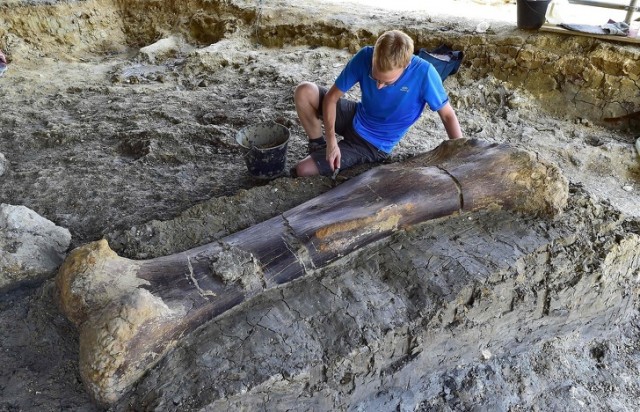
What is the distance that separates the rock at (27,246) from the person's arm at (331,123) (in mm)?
1580

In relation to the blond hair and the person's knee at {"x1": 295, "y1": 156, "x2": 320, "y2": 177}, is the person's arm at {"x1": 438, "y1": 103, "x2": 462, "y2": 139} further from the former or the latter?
the person's knee at {"x1": 295, "y1": 156, "x2": 320, "y2": 177}

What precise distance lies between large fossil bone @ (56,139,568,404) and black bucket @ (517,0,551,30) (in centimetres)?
261

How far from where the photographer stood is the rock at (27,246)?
2336 millimetres

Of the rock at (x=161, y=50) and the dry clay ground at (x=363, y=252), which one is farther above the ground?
the rock at (x=161, y=50)

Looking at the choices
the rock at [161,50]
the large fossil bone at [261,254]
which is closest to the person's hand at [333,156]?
the large fossil bone at [261,254]

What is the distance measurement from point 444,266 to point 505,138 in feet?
7.44

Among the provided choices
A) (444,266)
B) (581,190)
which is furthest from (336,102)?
(581,190)

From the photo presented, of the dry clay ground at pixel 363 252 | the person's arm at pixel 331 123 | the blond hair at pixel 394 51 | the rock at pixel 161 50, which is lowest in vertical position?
the dry clay ground at pixel 363 252

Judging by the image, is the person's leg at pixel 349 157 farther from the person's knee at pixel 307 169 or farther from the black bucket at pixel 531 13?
the black bucket at pixel 531 13

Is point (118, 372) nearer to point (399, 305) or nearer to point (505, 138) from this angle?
point (399, 305)

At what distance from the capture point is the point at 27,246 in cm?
242

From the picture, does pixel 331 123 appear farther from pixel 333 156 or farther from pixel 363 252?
pixel 363 252

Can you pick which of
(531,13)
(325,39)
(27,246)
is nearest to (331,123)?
(27,246)

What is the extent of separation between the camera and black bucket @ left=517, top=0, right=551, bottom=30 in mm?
4480
